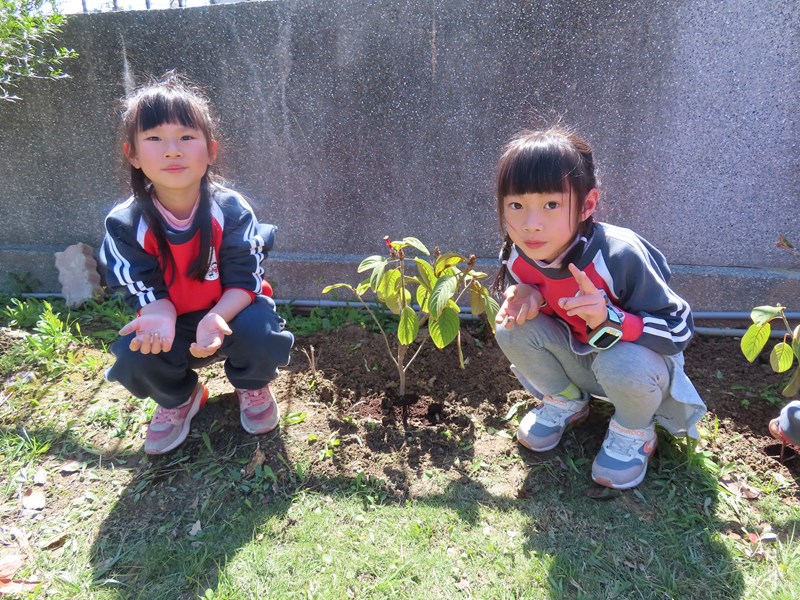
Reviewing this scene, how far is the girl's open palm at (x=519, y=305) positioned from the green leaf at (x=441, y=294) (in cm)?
20

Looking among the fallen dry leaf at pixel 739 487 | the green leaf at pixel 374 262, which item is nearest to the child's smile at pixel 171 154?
the green leaf at pixel 374 262

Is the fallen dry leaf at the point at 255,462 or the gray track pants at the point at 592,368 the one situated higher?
the gray track pants at the point at 592,368

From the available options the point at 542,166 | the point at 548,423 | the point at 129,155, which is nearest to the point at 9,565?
the point at 129,155

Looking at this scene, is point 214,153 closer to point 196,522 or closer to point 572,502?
point 196,522

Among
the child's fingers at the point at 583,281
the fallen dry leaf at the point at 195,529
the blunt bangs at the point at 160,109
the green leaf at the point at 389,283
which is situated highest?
the blunt bangs at the point at 160,109

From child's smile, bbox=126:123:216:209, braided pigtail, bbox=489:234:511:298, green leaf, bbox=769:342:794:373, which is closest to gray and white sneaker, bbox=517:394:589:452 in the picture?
braided pigtail, bbox=489:234:511:298

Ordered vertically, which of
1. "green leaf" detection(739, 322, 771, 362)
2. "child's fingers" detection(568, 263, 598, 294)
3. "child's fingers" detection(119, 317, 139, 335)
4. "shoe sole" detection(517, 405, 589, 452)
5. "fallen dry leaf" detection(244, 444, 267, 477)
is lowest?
"fallen dry leaf" detection(244, 444, 267, 477)

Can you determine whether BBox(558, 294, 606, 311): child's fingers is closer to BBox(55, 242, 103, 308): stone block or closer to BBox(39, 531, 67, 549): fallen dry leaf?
BBox(39, 531, 67, 549): fallen dry leaf

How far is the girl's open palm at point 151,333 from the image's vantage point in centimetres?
171

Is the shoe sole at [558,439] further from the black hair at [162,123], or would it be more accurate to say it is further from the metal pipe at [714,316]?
the black hair at [162,123]

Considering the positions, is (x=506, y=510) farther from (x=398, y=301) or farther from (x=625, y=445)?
(x=398, y=301)

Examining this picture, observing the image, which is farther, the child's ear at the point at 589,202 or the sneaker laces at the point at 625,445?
the sneaker laces at the point at 625,445

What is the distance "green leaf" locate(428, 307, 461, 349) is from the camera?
1.92 metres

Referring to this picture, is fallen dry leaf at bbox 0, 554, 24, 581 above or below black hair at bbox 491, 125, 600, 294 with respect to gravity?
below
